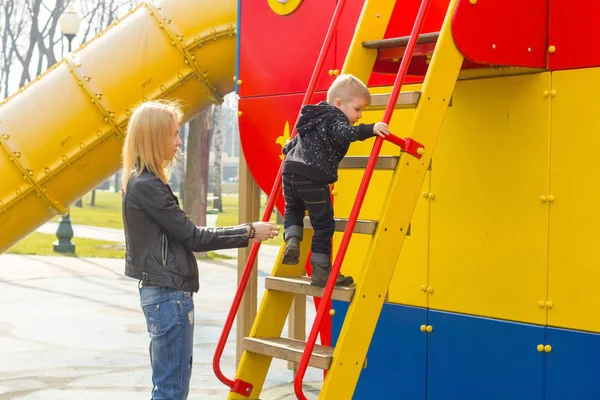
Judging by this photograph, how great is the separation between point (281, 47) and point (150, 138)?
2636mm

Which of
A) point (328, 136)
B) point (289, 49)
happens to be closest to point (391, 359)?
point (328, 136)

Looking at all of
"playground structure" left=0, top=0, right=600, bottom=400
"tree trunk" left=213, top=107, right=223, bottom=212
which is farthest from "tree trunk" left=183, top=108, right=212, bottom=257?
"tree trunk" left=213, top=107, right=223, bottom=212

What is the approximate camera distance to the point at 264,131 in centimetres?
668

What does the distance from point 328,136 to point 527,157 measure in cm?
115

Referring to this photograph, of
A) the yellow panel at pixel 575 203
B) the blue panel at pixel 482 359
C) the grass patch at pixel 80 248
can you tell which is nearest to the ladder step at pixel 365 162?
the yellow panel at pixel 575 203

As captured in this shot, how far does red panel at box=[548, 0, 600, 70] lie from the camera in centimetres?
459

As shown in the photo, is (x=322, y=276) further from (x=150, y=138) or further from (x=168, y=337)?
(x=150, y=138)

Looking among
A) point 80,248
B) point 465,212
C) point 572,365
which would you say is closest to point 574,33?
point 465,212

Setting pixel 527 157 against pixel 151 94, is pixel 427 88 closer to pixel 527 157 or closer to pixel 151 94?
pixel 527 157

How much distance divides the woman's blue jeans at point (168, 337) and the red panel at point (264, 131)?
2521 millimetres

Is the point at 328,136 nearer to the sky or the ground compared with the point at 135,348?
nearer to the sky

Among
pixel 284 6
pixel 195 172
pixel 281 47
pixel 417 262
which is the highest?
pixel 195 172

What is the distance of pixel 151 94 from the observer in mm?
6895

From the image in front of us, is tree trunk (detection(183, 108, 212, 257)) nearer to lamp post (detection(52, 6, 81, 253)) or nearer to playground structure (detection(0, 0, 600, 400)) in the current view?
lamp post (detection(52, 6, 81, 253))
